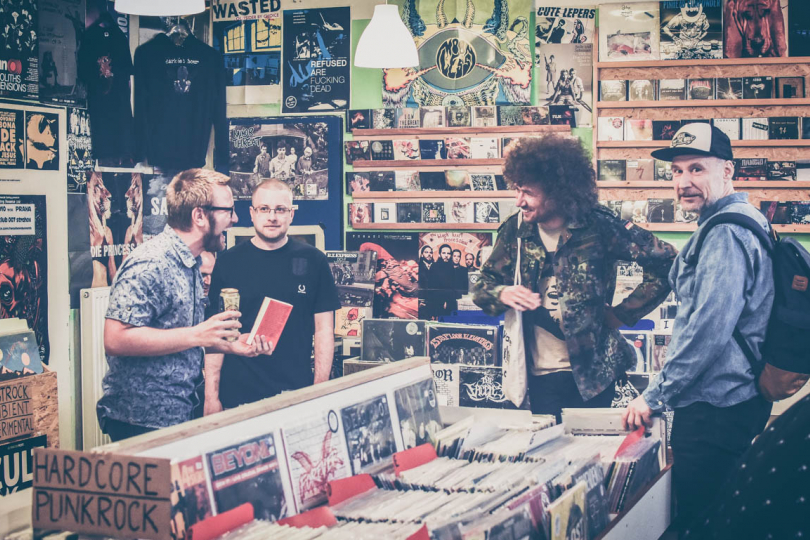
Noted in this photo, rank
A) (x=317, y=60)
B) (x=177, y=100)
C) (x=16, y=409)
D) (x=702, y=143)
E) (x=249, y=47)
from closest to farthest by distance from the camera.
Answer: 1. (x=702, y=143)
2. (x=16, y=409)
3. (x=177, y=100)
4. (x=317, y=60)
5. (x=249, y=47)

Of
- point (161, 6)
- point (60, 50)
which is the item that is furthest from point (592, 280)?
point (60, 50)

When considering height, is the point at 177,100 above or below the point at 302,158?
above

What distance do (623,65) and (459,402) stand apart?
94.9 inches

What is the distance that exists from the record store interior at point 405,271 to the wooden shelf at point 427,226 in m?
0.02

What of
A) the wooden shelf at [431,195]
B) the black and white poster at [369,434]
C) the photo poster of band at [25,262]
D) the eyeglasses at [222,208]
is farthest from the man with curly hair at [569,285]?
the photo poster of band at [25,262]

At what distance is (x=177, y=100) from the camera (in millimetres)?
5227

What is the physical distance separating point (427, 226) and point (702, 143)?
9.89 feet

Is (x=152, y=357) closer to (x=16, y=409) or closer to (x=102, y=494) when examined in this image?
(x=16, y=409)

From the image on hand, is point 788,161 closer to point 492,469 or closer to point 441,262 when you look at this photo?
point 441,262

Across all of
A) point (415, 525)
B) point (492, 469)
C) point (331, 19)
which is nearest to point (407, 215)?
point (331, 19)

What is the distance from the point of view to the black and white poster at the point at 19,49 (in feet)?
13.3

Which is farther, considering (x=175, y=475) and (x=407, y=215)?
(x=407, y=215)

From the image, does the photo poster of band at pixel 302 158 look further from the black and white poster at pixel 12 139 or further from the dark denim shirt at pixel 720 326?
the dark denim shirt at pixel 720 326

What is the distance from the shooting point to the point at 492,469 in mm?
1755
